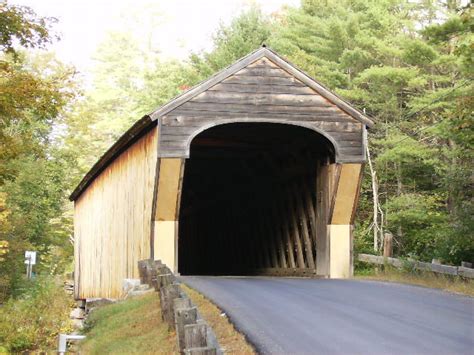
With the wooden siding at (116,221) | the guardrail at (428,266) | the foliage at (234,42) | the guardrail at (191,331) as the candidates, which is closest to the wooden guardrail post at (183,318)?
the guardrail at (191,331)

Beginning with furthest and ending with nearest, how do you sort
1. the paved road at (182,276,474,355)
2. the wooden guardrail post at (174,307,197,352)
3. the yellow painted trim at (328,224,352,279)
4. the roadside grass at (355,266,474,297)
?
the yellow painted trim at (328,224,352,279) → the roadside grass at (355,266,474,297) → the paved road at (182,276,474,355) → the wooden guardrail post at (174,307,197,352)

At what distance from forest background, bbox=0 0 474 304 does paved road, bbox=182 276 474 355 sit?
4437 mm

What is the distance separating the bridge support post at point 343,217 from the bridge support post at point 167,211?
3.25 metres

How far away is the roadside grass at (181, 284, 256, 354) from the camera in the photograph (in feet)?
19.0

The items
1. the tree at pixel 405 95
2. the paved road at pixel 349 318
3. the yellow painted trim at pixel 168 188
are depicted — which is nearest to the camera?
the paved road at pixel 349 318

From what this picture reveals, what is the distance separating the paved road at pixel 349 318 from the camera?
5.88m

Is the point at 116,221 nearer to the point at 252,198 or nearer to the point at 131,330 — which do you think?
the point at 252,198

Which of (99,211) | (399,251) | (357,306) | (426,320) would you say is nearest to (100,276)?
(99,211)

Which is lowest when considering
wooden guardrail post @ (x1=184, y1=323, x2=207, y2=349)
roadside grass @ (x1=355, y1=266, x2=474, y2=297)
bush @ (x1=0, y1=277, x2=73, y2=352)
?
bush @ (x1=0, y1=277, x2=73, y2=352)

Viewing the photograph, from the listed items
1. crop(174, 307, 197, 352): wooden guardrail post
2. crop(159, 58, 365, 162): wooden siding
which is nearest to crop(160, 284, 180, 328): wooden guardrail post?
crop(174, 307, 197, 352): wooden guardrail post

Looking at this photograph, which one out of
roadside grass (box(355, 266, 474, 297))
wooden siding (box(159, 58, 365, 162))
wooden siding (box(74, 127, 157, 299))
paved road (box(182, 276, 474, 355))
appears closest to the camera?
paved road (box(182, 276, 474, 355))

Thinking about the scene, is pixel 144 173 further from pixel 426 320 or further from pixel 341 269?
pixel 426 320

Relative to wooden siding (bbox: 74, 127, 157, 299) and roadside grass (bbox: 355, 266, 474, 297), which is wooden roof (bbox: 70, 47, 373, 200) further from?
roadside grass (bbox: 355, 266, 474, 297)

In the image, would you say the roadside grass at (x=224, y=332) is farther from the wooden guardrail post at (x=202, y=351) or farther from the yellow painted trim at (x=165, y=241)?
the yellow painted trim at (x=165, y=241)
